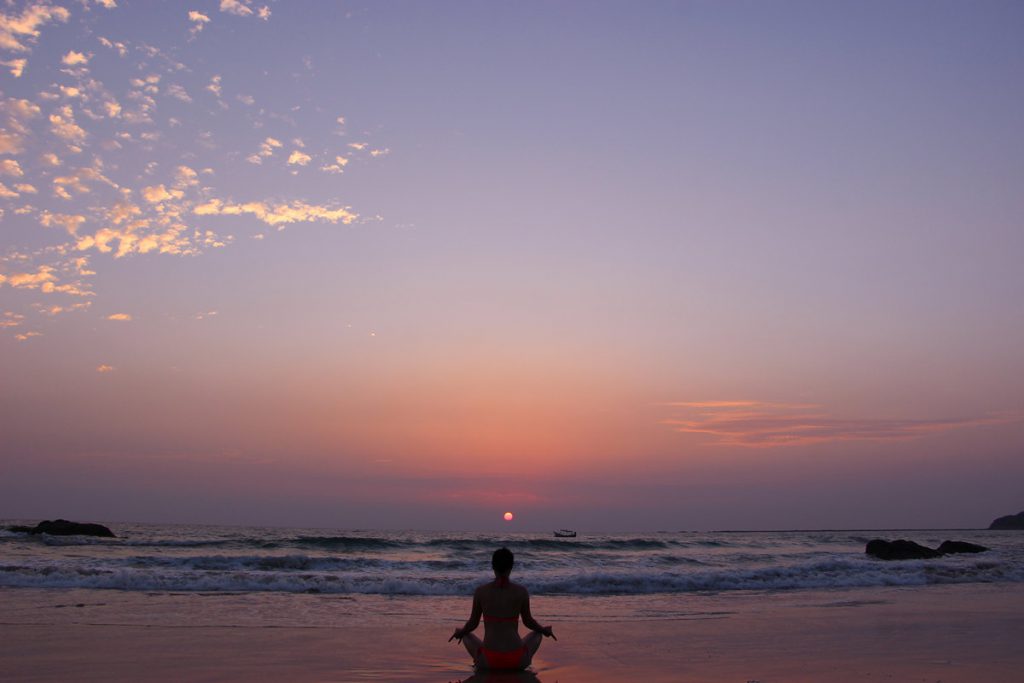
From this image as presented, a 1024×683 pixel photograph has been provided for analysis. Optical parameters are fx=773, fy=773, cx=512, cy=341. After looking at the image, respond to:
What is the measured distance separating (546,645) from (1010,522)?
522 feet

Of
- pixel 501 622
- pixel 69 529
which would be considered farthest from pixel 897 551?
pixel 69 529

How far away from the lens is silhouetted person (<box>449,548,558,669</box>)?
26.6ft

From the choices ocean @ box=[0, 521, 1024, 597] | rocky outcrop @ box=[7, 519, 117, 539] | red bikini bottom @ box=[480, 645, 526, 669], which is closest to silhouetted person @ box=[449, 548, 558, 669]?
red bikini bottom @ box=[480, 645, 526, 669]

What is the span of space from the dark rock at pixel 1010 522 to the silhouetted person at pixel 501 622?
523ft

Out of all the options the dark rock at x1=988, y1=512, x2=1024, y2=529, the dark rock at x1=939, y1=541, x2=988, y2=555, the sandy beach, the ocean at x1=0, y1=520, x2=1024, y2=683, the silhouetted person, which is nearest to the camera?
the silhouetted person

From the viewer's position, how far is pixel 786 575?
2319 centimetres

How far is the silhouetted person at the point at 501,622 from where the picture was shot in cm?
809

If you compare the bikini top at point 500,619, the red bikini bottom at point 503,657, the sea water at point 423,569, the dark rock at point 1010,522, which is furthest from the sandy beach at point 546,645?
the dark rock at point 1010,522

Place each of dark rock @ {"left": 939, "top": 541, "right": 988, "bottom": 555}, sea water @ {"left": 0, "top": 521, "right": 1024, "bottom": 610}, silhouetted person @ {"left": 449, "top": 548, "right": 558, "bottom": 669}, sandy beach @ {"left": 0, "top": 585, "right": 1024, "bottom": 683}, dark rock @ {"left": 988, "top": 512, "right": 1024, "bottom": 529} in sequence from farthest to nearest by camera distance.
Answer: dark rock @ {"left": 988, "top": 512, "right": 1024, "bottom": 529}
dark rock @ {"left": 939, "top": 541, "right": 988, "bottom": 555}
sea water @ {"left": 0, "top": 521, "right": 1024, "bottom": 610}
sandy beach @ {"left": 0, "top": 585, "right": 1024, "bottom": 683}
silhouetted person @ {"left": 449, "top": 548, "right": 558, "bottom": 669}

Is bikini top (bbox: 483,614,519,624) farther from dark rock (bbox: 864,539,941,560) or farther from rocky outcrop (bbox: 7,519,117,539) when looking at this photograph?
rocky outcrop (bbox: 7,519,117,539)

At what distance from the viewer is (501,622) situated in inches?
320

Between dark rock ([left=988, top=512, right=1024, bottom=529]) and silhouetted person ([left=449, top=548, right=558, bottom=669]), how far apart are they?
523 ft

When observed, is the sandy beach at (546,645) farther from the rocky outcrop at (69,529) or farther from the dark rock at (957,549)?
the dark rock at (957,549)

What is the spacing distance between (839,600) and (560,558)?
18.0 metres
